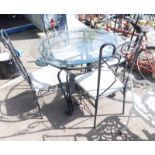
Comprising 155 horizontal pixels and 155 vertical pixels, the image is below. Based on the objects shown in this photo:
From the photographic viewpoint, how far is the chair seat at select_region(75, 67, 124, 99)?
249cm

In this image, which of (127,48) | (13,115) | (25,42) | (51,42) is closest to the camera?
(13,115)

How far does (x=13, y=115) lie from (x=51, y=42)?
42.7 inches

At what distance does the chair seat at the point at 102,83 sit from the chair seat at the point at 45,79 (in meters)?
0.28

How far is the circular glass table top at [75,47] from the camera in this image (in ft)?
8.71

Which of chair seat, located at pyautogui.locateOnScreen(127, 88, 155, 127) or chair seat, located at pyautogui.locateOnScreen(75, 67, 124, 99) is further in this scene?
chair seat, located at pyautogui.locateOnScreen(75, 67, 124, 99)

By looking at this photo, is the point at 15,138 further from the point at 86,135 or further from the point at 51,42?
the point at 51,42

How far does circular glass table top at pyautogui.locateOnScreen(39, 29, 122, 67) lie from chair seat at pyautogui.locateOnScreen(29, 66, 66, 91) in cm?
21

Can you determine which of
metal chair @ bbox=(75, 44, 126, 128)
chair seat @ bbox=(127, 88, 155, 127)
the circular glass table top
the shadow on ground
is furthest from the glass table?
chair seat @ bbox=(127, 88, 155, 127)

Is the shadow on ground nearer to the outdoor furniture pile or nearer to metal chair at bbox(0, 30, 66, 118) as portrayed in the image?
the outdoor furniture pile

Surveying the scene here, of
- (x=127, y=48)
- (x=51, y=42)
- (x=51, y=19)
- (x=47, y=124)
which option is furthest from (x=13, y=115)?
(x=51, y=19)

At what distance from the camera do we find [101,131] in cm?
260

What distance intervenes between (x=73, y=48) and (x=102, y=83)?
0.74 m

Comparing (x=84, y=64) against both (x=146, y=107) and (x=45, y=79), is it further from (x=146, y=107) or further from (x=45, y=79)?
(x=146, y=107)

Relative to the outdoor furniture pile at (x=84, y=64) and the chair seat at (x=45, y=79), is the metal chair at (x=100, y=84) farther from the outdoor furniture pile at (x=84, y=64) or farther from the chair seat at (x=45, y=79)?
the chair seat at (x=45, y=79)
